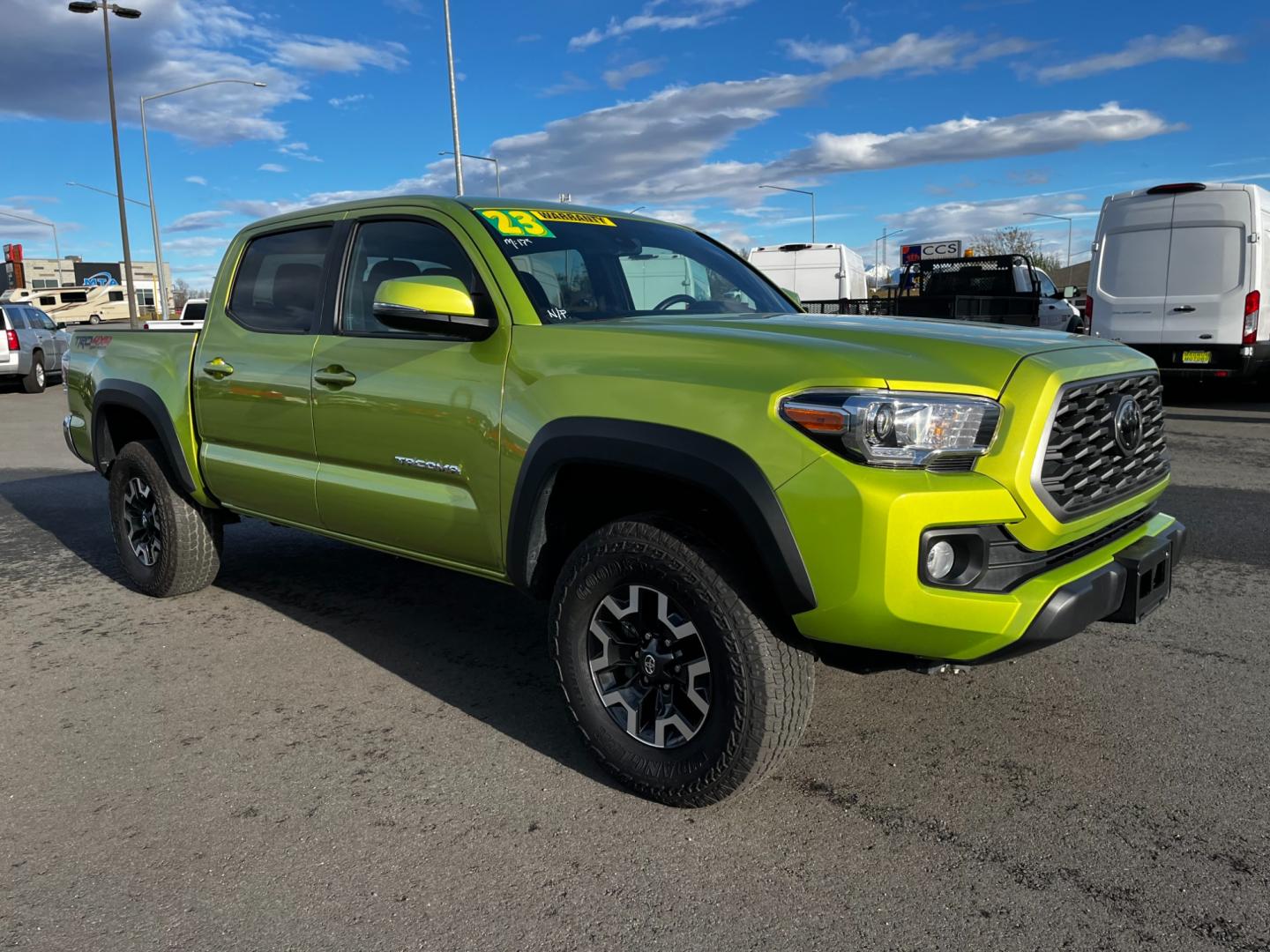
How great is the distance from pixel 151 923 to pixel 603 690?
4.45 ft

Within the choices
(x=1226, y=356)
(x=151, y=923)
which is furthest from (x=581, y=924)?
(x=1226, y=356)

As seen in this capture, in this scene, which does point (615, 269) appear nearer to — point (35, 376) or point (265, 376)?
point (265, 376)

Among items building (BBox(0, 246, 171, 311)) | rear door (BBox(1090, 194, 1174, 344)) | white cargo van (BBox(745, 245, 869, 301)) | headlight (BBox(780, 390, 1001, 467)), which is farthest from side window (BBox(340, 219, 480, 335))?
building (BBox(0, 246, 171, 311))

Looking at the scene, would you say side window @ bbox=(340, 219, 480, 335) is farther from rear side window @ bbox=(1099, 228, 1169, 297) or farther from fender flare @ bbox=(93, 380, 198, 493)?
rear side window @ bbox=(1099, 228, 1169, 297)

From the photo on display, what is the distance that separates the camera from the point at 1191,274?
470 inches

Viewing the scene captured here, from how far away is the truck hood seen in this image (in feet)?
8.63

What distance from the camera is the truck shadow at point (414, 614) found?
3721mm

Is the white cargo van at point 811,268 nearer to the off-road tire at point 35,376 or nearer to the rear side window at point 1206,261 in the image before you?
the rear side window at point 1206,261

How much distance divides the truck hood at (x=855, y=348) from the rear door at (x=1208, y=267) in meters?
10.1

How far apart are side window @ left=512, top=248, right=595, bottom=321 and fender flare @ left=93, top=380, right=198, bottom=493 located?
228 cm

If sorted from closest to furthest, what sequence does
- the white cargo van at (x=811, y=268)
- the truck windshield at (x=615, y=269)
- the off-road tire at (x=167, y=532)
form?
the truck windshield at (x=615, y=269), the off-road tire at (x=167, y=532), the white cargo van at (x=811, y=268)

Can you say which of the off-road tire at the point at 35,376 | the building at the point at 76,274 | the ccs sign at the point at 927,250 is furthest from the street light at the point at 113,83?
the building at the point at 76,274

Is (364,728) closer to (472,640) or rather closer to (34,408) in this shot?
(472,640)

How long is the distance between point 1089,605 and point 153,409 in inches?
169
